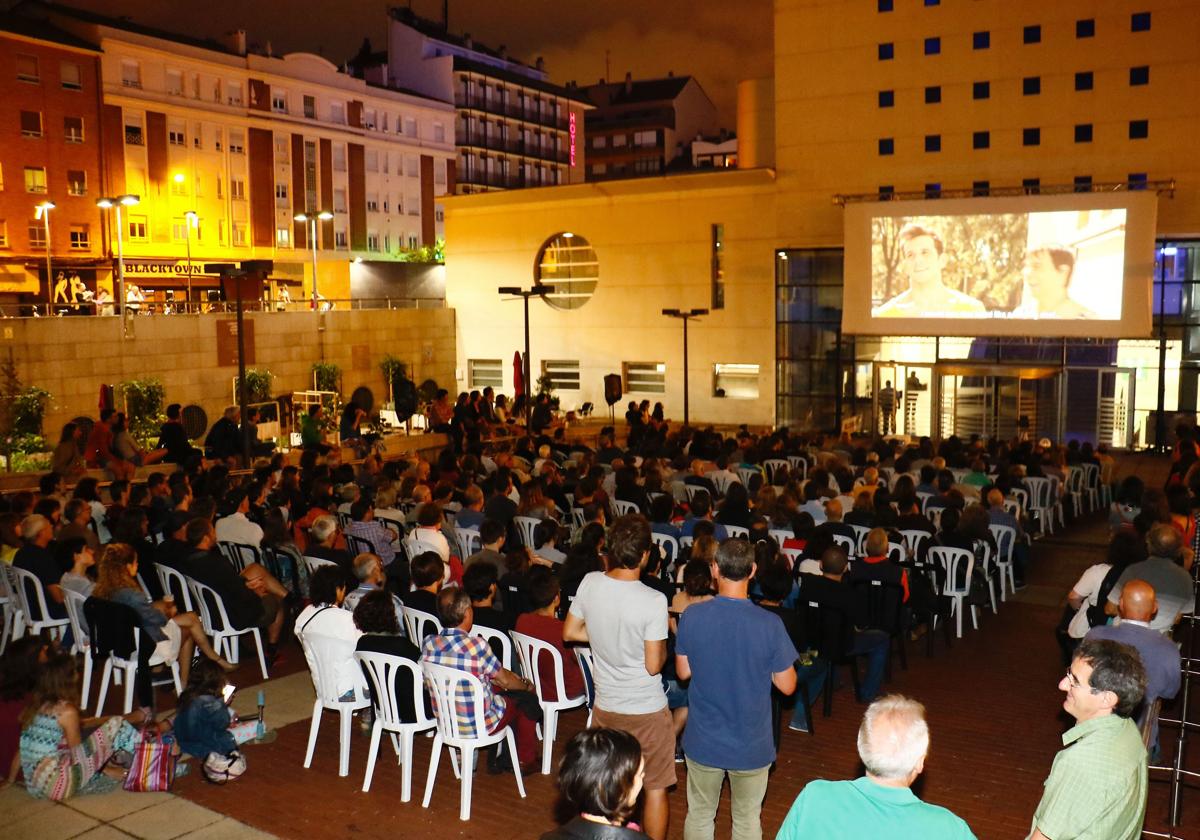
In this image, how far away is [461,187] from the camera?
217ft

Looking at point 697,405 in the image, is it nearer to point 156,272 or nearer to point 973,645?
point 973,645

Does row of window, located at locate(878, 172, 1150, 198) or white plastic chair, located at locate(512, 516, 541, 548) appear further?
row of window, located at locate(878, 172, 1150, 198)

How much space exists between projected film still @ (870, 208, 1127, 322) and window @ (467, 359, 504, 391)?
11.7 meters

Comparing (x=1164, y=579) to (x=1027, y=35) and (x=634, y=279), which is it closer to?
(x=1027, y=35)

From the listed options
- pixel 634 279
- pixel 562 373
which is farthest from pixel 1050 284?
pixel 562 373

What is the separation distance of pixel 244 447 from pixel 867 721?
13.0m

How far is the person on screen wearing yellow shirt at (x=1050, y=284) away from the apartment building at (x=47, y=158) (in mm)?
32964

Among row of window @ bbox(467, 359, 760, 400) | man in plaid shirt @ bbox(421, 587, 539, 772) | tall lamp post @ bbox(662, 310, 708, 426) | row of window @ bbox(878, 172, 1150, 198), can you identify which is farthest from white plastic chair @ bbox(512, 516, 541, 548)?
row of window @ bbox(467, 359, 760, 400)

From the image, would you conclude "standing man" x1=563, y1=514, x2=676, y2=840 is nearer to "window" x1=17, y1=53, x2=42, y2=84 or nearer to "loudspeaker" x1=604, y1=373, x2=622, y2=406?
"loudspeaker" x1=604, y1=373, x2=622, y2=406

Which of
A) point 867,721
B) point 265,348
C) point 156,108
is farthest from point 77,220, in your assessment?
point 867,721

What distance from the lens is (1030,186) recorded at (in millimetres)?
21781

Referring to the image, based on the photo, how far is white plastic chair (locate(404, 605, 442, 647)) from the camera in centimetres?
648

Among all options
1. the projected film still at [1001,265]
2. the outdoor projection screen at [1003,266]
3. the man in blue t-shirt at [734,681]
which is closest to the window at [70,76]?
the outdoor projection screen at [1003,266]

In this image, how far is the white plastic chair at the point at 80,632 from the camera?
24.1 ft
